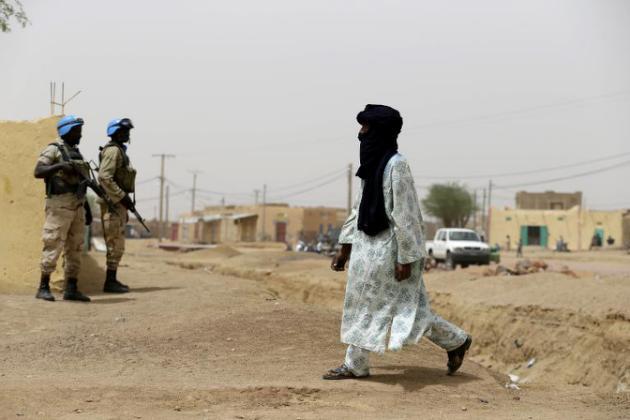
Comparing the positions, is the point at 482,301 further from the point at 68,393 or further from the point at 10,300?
the point at 68,393

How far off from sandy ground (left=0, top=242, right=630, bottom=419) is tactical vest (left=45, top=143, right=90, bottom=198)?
112cm

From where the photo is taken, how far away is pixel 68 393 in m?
4.57

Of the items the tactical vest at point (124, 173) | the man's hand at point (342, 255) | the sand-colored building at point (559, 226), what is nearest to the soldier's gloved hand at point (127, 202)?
the tactical vest at point (124, 173)

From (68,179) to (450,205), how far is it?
5974 centimetres

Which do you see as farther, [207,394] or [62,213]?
[62,213]

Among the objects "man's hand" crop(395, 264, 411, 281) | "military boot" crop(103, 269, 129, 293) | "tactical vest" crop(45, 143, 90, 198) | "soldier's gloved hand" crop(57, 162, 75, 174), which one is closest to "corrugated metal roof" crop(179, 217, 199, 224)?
"military boot" crop(103, 269, 129, 293)

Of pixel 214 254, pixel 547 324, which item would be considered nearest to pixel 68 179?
pixel 547 324

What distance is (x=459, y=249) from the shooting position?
25391 millimetres

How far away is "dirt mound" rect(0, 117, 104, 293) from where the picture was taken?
9.23m

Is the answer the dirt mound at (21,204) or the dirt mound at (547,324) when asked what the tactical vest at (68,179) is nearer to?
the dirt mound at (21,204)

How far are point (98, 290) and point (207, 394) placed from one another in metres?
5.64

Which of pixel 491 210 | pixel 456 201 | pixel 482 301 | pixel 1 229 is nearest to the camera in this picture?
pixel 1 229

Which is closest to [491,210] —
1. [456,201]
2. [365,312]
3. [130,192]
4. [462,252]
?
[456,201]

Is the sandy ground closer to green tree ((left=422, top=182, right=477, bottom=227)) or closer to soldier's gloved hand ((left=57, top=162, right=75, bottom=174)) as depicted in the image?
soldier's gloved hand ((left=57, top=162, right=75, bottom=174))
